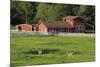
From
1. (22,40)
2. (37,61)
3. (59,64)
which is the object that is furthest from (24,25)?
(59,64)

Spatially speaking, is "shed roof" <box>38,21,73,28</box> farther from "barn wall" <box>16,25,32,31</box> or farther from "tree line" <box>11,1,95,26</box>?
"barn wall" <box>16,25,32,31</box>

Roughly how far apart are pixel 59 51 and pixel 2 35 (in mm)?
621

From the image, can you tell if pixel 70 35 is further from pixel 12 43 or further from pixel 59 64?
pixel 12 43

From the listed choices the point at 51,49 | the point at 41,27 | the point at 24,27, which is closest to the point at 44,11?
the point at 41,27

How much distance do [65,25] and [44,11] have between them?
275 mm

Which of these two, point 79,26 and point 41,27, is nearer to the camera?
point 41,27

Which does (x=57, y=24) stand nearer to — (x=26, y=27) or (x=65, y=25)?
(x=65, y=25)

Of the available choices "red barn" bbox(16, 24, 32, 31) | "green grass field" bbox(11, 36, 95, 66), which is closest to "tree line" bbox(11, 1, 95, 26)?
"red barn" bbox(16, 24, 32, 31)

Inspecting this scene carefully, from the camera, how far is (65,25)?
7.47 feet

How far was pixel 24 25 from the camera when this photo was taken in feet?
6.98

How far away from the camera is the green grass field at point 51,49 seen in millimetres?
2109

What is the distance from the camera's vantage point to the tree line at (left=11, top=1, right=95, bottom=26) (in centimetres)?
211

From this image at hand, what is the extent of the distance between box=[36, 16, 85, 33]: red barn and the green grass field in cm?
8

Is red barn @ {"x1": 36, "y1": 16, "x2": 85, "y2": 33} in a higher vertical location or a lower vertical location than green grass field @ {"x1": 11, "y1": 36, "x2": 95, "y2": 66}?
higher
